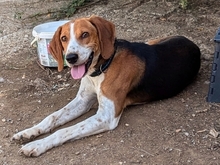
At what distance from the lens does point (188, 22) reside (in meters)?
6.35

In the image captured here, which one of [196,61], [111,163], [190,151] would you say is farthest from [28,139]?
[196,61]

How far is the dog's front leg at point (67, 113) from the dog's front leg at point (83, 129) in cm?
19

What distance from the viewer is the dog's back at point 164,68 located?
14.6ft

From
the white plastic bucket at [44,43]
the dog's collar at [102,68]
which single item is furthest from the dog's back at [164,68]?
the white plastic bucket at [44,43]

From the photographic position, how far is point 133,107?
14.8 ft

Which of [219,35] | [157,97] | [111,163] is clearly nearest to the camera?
[111,163]

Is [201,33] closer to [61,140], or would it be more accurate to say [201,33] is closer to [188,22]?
[188,22]

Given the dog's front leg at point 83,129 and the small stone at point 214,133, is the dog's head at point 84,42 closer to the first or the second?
the dog's front leg at point 83,129

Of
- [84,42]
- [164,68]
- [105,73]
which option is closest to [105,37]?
[84,42]

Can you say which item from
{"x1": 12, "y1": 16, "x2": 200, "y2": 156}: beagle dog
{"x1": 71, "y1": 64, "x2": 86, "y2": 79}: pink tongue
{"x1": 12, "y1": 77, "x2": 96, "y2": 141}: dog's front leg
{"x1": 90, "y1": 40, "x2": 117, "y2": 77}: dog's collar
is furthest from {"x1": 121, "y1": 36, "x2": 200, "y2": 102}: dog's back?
{"x1": 71, "y1": 64, "x2": 86, "y2": 79}: pink tongue

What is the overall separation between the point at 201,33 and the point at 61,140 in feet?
9.14

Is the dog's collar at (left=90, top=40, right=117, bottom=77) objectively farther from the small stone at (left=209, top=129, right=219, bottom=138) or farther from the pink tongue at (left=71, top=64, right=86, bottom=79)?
the small stone at (left=209, top=129, right=219, bottom=138)

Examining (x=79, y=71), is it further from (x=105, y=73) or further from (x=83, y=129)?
(x=83, y=129)

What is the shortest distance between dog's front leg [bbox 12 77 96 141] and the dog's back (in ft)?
1.37
